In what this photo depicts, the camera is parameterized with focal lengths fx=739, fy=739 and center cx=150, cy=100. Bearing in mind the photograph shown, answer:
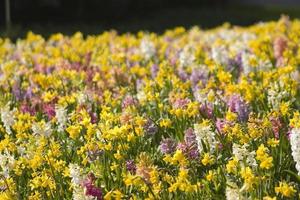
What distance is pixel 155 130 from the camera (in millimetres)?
4953

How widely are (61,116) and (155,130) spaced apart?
0.67 m

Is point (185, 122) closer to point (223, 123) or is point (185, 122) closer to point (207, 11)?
point (223, 123)

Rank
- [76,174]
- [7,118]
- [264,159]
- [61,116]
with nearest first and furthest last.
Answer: [264,159] < [76,174] < [61,116] < [7,118]

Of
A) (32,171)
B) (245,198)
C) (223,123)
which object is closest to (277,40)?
(223,123)

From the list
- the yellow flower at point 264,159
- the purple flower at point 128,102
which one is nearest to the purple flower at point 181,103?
the purple flower at point 128,102

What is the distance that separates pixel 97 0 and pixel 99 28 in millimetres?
2406

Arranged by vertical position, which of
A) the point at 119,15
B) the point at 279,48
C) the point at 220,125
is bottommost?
the point at 220,125

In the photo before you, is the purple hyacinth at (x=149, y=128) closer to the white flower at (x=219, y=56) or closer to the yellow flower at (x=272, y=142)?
the yellow flower at (x=272, y=142)

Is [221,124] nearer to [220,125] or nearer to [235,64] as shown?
[220,125]

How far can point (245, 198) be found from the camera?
3.56m

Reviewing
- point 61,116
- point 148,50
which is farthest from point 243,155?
point 148,50

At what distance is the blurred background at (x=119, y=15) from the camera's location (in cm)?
1736

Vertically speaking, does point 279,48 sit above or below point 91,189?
above

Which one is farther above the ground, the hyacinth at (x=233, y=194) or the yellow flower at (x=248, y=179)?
the yellow flower at (x=248, y=179)
